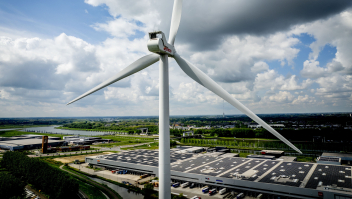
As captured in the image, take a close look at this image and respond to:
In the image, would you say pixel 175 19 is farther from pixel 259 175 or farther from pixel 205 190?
pixel 259 175

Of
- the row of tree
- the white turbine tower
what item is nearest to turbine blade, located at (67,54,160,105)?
the white turbine tower

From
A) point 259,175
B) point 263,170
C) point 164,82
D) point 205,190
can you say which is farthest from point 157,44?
point 263,170

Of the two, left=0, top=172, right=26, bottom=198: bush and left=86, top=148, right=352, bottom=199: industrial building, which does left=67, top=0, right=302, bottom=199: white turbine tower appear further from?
left=0, top=172, right=26, bottom=198: bush

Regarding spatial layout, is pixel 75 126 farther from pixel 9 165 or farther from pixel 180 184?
pixel 180 184

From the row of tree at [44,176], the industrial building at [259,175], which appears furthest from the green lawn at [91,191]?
the industrial building at [259,175]

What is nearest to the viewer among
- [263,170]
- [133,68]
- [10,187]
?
[133,68]

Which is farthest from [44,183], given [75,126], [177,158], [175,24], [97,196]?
[75,126]
